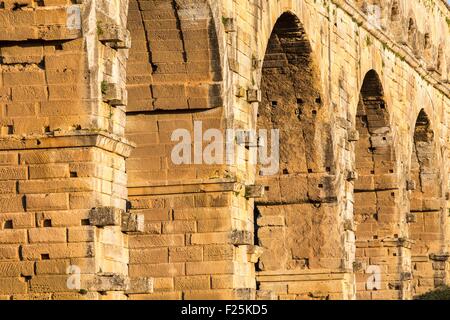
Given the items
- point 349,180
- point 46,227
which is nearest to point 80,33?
point 46,227

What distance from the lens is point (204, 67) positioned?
20.0 m

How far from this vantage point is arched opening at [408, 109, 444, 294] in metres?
37.4

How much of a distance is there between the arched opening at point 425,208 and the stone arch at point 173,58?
706 inches

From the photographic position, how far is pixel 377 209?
31.9 m

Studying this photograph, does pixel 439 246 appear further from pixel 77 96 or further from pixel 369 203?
A: pixel 77 96

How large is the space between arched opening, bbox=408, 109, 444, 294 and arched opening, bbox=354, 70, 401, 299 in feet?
18.4

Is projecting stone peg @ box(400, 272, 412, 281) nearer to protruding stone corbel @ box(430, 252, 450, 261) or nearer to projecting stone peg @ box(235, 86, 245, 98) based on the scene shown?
protruding stone corbel @ box(430, 252, 450, 261)

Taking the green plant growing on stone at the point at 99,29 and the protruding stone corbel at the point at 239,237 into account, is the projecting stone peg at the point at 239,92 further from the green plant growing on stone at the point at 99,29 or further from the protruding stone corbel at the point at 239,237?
the green plant growing on stone at the point at 99,29

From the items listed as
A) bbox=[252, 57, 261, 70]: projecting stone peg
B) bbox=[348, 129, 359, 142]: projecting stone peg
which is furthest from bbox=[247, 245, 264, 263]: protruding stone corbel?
bbox=[348, 129, 359, 142]: projecting stone peg

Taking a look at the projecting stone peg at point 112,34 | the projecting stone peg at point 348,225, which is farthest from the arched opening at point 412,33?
the projecting stone peg at point 112,34

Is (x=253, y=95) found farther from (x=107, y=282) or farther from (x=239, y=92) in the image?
(x=107, y=282)

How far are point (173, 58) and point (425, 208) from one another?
61.3 ft

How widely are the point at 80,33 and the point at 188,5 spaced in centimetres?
418

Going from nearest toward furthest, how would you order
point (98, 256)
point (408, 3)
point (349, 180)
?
1. point (98, 256)
2. point (349, 180)
3. point (408, 3)
